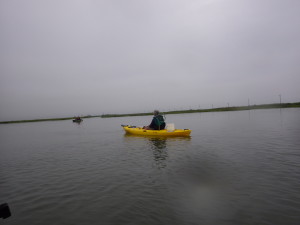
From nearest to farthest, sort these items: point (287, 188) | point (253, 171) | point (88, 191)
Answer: point (287, 188)
point (88, 191)
point (253, 171)

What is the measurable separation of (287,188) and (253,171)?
215cm

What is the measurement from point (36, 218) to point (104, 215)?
81.7 inches

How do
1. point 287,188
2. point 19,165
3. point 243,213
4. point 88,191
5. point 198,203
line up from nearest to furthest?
1. point 243,213
2. point 198,203
3. point 287,188
4. point 88,191
5. point 19,165

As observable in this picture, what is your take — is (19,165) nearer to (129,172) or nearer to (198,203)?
(129,172)

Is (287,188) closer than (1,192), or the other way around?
(287,188)

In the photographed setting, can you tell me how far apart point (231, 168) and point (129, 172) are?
519 centimetres

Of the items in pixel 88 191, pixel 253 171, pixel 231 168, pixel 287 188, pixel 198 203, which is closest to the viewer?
pixel 198 203

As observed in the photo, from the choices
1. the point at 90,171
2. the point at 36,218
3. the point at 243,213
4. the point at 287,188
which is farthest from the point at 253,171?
the point at 36,218

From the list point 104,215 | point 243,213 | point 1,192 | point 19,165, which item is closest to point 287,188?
point 243,213

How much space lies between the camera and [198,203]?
6.34 meters

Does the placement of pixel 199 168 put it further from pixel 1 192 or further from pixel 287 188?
pixel 1 192

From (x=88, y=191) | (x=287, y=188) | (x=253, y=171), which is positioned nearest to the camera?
(x=287, y=188)

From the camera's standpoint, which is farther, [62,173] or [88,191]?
[62,173]

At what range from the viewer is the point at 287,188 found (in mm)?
7113
